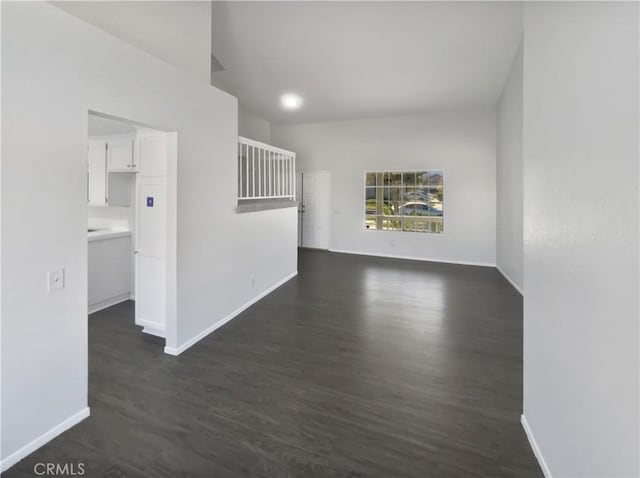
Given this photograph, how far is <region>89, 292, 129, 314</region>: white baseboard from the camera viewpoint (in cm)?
399

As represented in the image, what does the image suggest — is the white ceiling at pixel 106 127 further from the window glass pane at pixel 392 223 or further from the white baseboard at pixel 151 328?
the window glass pane at pixel 392 223

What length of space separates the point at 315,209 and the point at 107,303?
5.59 m

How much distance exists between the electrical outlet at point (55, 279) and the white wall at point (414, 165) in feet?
22.3

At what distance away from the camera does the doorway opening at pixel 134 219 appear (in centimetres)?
301

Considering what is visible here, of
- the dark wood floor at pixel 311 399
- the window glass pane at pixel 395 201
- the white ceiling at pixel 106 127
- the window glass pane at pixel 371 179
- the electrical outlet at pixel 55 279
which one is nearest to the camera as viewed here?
the dark wood floor at pixel 311 399

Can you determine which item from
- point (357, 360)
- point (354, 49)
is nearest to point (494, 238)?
point (354, 49)

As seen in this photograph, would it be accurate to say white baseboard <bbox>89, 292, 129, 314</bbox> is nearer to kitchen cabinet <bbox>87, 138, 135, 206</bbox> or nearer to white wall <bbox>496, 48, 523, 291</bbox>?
kitchen cabinet <bbox>87, 138, 135, 206</bbox>

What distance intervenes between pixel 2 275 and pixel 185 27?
2.57 meters

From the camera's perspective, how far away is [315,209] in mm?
8812

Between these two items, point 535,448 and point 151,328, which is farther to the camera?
point 151,328

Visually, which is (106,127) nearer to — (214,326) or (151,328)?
(151,328)

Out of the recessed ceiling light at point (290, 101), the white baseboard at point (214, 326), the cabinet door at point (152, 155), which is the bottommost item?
the white baseboard at point (214, 326)

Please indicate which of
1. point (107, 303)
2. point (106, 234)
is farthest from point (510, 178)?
point (107, 303)

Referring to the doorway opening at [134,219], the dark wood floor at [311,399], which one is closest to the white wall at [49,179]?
the doorway opening at [134,219]
